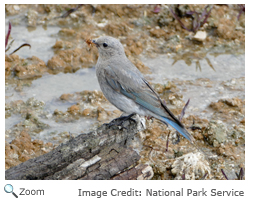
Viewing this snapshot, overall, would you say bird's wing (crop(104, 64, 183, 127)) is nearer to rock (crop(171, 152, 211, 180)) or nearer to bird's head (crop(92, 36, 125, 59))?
bird's head (crop(92, 36, 125, 59))

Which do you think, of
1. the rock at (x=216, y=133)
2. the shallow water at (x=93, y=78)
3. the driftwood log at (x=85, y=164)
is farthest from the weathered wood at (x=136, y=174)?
the shallow water at (x=93, y=78)

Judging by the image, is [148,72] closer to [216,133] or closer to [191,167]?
[216,133]

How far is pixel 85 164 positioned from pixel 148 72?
135 inches

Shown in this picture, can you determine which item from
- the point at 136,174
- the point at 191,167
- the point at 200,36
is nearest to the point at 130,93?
the point at 191,167

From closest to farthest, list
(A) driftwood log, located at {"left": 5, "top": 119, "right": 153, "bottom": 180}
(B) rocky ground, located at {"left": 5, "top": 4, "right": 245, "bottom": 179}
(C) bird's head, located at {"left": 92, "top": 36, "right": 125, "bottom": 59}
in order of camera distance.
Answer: (A) driftwood log, located at {"left": 5, "top": 119, "right": 153, "bottom": 180}, (B) rocky ground, located at {"left": 5, "top": 4, "right": 245, "bottom": 179}, (C) bird's head, located at {"left": 92, "top": 36, "right": 125, "bottom": 59}

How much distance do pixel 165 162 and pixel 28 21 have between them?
462 cm

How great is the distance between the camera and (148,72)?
22.1ft

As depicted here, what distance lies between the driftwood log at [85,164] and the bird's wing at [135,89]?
2.66ft

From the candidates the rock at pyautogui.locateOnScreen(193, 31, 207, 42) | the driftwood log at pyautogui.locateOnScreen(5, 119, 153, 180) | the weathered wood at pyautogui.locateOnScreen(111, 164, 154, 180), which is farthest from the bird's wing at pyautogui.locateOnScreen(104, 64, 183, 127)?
the rock at pyautogui.locateOnScreen(193, 31, 207, 42)

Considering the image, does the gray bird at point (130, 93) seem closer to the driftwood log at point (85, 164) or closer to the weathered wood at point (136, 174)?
the driftwood log at point (85, 164)

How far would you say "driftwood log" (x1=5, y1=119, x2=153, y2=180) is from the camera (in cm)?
350

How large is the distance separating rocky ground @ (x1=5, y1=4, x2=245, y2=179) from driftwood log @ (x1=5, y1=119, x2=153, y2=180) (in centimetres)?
94

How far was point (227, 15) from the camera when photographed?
8125mm
